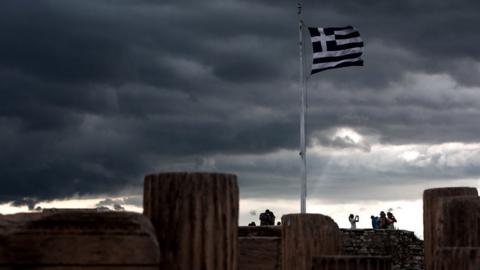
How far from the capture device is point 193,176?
19.9 feet

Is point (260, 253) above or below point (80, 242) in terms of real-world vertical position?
above

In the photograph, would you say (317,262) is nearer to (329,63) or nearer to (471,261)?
(471,261)

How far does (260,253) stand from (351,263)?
2.22 m

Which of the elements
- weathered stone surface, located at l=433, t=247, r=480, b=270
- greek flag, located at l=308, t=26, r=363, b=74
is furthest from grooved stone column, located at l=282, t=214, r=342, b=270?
greek flag, located at l=308, t=26, r=363, b=74

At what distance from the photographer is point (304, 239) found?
10242 millimetres

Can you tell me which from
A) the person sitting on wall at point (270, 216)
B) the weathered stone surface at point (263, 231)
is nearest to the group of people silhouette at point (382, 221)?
the person sitting on wall at point (270, 216)

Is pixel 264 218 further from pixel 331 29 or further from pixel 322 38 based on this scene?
pixel 331 29

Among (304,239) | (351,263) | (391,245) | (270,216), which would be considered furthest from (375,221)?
→ (351,263)

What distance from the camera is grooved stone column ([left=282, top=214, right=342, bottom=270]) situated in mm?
10234

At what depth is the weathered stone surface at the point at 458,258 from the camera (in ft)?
23.0

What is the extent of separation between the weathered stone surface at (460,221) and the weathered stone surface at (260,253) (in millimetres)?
3132

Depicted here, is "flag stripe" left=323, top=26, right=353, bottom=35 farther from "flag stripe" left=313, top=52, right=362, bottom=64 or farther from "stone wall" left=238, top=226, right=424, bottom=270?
"stone wall" left=238, top=226, right=424, bottom=270

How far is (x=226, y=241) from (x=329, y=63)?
19.1m

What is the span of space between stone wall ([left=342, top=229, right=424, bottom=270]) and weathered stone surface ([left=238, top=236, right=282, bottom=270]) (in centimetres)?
2002
